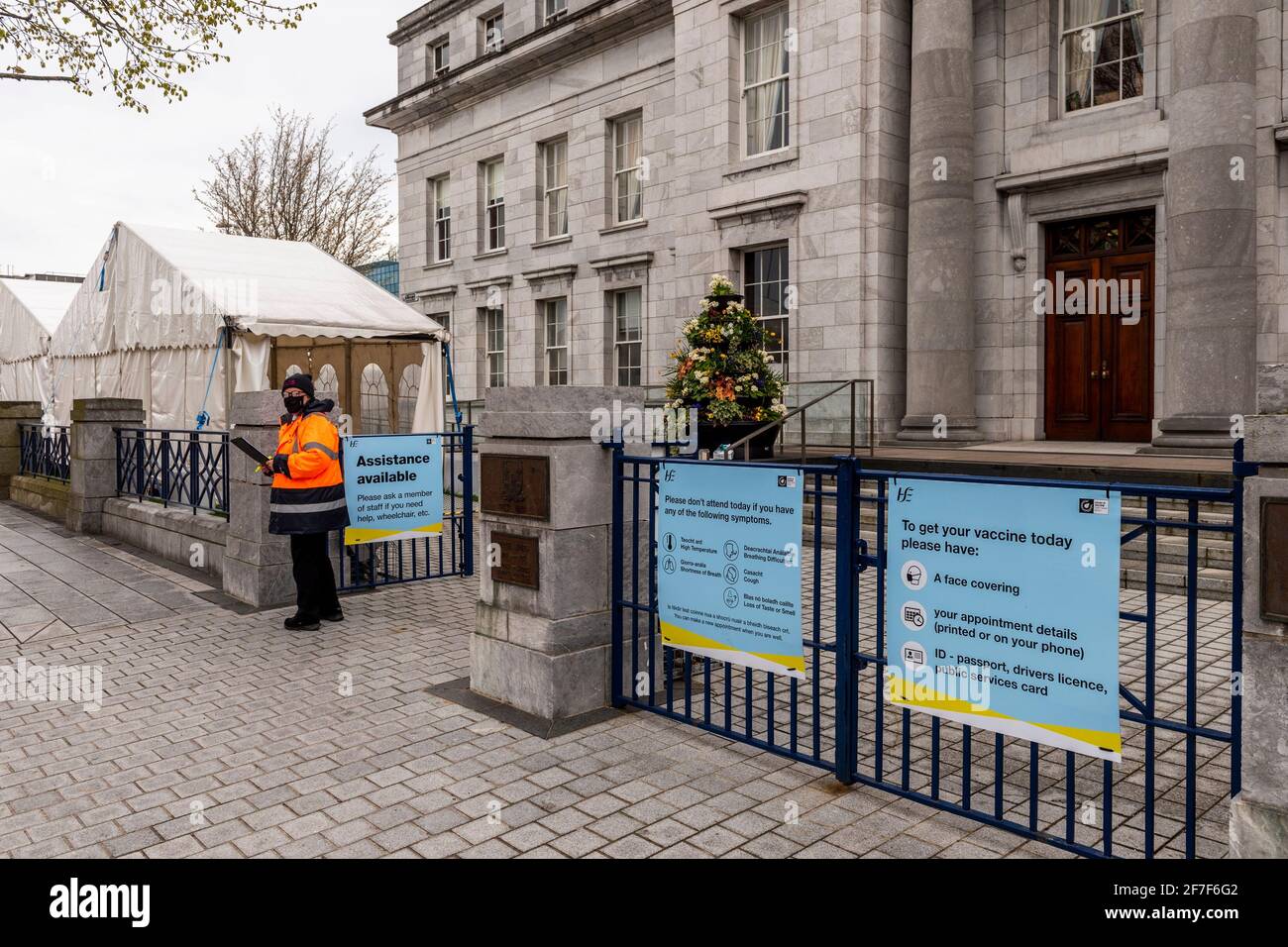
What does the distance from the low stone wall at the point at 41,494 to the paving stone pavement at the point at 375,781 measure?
364 inches

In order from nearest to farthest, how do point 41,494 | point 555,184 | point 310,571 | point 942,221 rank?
point 310,571 < point 942,221 < point 41,494 < point 555,184

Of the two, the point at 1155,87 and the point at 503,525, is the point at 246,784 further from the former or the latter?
the point at 1155,87

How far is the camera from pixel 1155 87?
13.6m

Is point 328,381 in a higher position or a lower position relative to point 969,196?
lower

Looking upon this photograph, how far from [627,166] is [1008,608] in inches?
756

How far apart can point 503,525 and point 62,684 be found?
Result: 3303mm

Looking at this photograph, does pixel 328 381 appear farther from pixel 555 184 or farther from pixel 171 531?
pixel 555 184

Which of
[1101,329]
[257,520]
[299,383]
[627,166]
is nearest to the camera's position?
[299,383]

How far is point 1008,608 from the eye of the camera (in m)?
3.77

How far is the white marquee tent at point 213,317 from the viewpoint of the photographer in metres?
13.3

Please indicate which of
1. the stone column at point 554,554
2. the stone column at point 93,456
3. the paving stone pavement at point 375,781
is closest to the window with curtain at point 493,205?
the stone column at point 93,456

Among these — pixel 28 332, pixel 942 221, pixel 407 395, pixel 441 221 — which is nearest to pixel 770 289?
pixel 942 221

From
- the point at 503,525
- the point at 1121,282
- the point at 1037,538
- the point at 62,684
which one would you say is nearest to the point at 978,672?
the point at 1037,538

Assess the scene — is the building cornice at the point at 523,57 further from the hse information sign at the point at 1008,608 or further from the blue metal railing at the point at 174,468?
the hse information sign at the point at 1008,608
